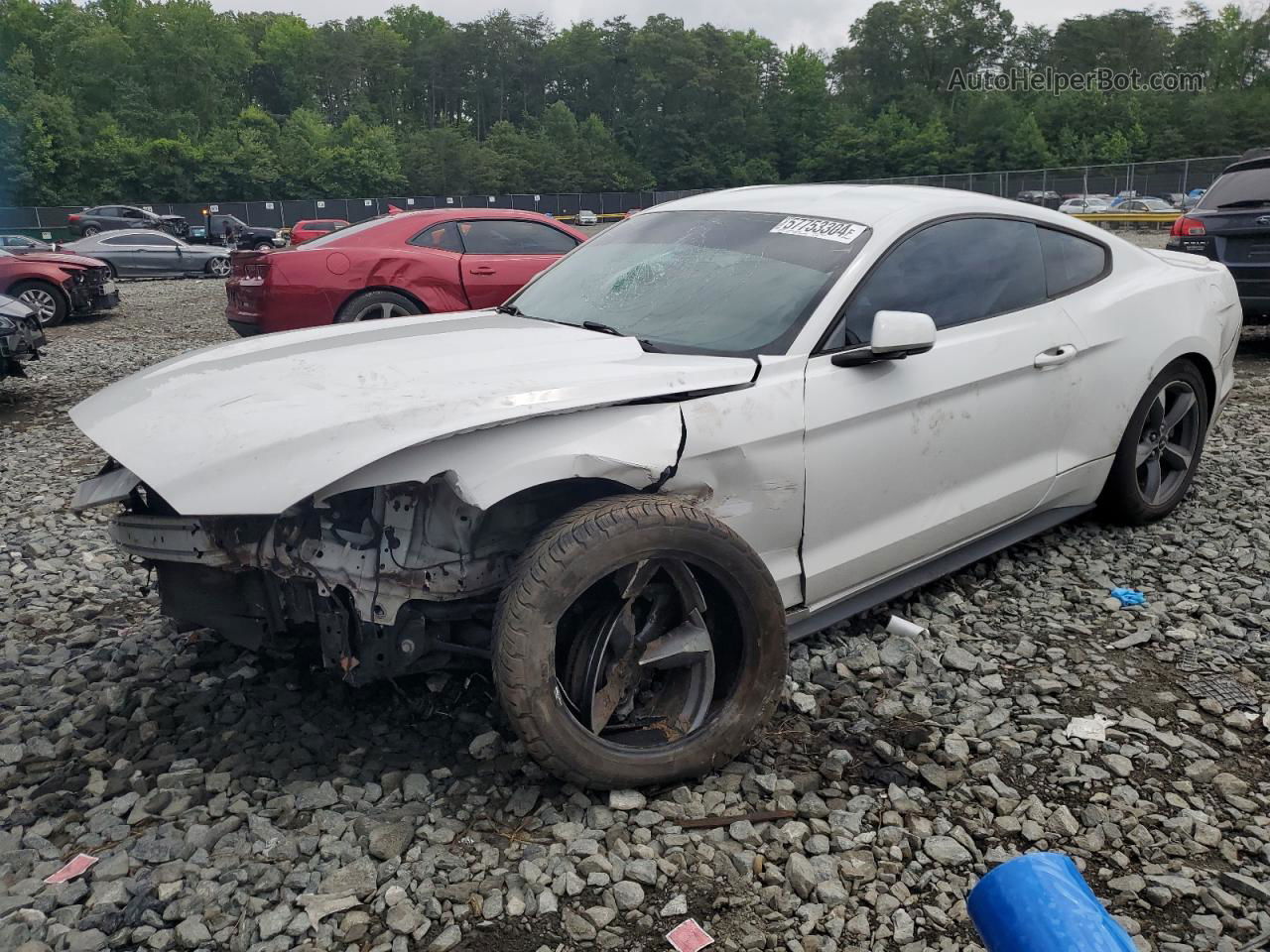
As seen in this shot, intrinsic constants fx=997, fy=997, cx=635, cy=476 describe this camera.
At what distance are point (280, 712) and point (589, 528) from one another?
1.36 m

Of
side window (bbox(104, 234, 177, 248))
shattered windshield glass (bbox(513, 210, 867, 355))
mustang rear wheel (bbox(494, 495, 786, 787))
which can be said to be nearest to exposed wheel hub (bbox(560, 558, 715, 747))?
mustang rear wheel (bbox(494, 495, 786, 787))

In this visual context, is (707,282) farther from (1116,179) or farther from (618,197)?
(618,197)

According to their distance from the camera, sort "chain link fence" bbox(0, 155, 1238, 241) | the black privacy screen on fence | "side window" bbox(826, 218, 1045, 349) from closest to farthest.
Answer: "side window" bbox(826, 218, 1045, 349) < "chain link fence" bbox(0, 155, 1238, 241) < the black privacy screen on fence

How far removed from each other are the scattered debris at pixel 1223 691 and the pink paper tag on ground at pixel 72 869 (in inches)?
131

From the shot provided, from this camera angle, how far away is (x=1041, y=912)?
1.06 m

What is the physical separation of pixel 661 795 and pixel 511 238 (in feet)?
24.1

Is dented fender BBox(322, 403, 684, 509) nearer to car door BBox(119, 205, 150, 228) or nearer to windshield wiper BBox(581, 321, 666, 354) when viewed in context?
windshield wiper BBox(581, 321, 666, 354)

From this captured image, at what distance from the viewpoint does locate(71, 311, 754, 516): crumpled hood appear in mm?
2404

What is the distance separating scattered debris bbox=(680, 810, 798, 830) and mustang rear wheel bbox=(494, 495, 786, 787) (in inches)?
5.4

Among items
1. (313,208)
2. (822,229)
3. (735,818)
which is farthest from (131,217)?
(735,818)

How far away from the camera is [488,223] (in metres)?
9.26

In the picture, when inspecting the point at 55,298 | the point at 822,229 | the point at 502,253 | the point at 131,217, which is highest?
the point at 131,217

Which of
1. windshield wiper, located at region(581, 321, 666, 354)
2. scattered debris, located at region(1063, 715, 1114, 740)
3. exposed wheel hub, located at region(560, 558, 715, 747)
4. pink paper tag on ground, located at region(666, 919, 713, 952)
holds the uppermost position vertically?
windshield wiper, located at region(581, 321, 666, 354)

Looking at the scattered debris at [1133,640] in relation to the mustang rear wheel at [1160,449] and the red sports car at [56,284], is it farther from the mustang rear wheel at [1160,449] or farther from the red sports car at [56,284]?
the red sports car at [56,284]
